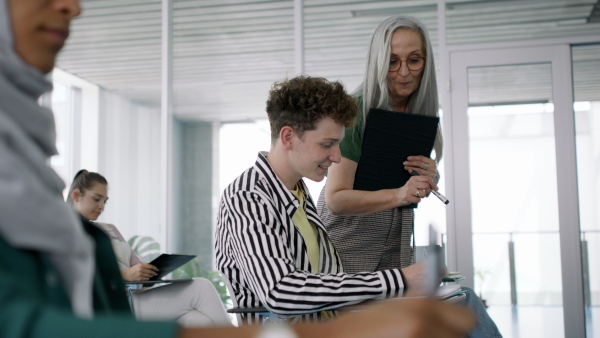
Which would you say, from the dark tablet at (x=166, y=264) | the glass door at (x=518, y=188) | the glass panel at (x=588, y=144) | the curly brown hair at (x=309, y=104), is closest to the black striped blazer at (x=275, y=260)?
the curly brown hair at (x=309, y=104)

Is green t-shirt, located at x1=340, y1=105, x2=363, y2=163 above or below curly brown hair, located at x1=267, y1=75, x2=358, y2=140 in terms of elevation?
below

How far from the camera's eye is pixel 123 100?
6.50 m

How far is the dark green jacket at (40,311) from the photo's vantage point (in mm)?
458

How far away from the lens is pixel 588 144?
17.4ft

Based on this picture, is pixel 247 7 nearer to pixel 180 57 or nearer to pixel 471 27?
pixel 180 57

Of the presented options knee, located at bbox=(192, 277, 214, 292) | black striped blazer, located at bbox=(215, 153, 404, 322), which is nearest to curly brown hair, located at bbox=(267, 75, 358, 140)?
black striped blazer, located at bbox=(215, 153, 404, 322)

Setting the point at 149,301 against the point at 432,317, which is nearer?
the point at 432,317

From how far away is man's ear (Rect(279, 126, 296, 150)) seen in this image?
2043 mm

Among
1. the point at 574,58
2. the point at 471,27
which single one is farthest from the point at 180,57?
the point at 574,58

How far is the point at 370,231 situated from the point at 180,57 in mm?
4443

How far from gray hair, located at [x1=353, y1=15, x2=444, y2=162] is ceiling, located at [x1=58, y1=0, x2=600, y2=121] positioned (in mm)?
3125

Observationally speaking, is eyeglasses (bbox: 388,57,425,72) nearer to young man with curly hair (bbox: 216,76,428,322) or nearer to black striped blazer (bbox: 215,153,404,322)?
young man with curly hair (bbox: 216,76,428,322)

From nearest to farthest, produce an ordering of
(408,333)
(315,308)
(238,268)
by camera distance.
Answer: (408,333)
(315,308)
(238,268)

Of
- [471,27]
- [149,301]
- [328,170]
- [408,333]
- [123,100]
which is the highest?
[471,27]
